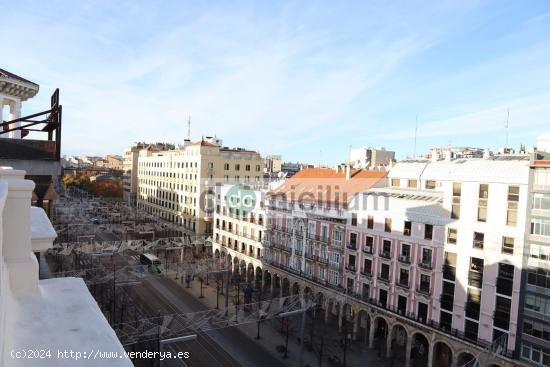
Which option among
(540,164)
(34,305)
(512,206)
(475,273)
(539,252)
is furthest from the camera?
(475,273)

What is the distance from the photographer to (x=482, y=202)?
3372cm

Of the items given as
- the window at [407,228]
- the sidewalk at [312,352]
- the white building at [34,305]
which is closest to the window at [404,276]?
the window at [407,228]

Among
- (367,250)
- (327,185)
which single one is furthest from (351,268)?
(327,185)

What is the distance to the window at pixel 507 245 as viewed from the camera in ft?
103

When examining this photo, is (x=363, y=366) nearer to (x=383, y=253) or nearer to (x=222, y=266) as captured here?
(x=383, y=253)

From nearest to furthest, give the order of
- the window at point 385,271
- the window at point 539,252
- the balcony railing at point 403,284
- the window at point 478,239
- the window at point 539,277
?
the window at point 539,277 → the window at point 539,252 → the window at point 478,239 → the balcony railing at point 403,284 → the window at point 385,271

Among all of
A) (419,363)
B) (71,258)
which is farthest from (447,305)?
(71,258)

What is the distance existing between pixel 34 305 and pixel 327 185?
47460 millimetres

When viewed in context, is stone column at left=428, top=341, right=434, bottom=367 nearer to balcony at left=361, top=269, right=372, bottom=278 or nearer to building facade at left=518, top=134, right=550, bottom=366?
building facade at left=518, top=134, right=550, bottom=366

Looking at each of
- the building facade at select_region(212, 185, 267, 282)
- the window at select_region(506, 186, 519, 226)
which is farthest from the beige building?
the window at select_region(506, 186, 519, 226)

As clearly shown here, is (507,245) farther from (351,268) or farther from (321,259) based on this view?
(321,259)

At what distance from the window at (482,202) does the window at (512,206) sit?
179 cm

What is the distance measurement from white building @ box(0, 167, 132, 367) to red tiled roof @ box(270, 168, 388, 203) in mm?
40773

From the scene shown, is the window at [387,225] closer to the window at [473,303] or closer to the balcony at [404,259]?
the balcony at [404,259]
